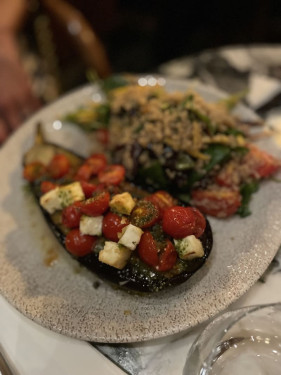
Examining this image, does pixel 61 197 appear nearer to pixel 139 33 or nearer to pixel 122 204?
pixel 122 204

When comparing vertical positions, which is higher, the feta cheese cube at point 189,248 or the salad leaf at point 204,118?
the salad leaf at point 204,118

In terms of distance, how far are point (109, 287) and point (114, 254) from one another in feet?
0.65

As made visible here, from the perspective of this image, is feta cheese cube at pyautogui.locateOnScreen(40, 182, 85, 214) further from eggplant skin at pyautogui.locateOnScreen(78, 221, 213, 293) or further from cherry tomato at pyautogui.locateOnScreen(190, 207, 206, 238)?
cherry tomato at pyautogui.locateOnScreen(190, 207, 206, 238)

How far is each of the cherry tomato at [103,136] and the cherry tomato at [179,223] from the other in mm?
894

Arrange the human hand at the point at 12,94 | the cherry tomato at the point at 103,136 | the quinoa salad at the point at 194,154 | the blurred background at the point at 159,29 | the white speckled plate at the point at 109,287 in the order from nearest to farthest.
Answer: the white speckled plate at the point at 109,287
the quinoa salad at the point at 194,154
the cherry tomato at the point at 103,136
the human hand at the point at 12,94
the blurred background at the point at 159,29

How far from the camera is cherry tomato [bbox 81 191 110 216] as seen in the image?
5.14 feet

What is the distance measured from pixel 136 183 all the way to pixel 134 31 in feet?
11.8

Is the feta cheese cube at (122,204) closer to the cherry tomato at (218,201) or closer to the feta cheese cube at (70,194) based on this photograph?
the feta cheese cube at (70,194)

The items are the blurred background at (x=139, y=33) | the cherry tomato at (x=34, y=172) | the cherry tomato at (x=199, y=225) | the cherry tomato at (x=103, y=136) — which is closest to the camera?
the cherry tomato at (x=199, y=225)

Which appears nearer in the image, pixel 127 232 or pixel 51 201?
pixel 127 232

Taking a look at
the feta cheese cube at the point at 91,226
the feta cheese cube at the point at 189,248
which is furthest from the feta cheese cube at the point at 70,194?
the feta cheese cube at the point at 189,248

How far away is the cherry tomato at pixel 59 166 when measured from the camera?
1.95 metres

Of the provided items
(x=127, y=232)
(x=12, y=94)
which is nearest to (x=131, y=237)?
(x=127, y=232)

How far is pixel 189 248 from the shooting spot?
1.44 meters
